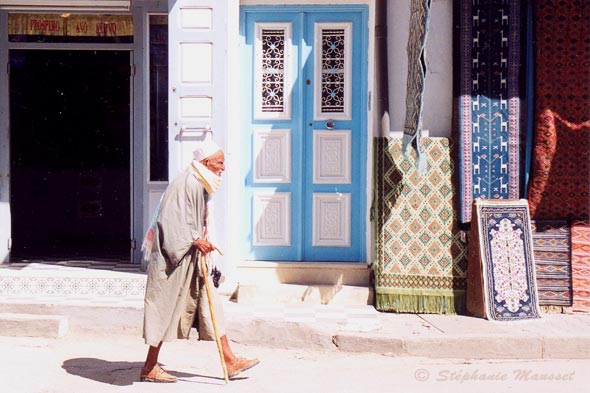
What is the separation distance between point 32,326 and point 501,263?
421 cm

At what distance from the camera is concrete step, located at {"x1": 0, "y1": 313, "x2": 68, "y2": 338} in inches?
294

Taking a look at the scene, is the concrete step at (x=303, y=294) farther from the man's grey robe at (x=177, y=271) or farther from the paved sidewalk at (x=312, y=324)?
the man's grey robe at (x=177, y=271)

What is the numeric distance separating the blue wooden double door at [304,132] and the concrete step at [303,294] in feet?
1.72

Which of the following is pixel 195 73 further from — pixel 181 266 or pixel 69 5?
pixel 181 266

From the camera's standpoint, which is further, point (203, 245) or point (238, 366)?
point (238, 366)

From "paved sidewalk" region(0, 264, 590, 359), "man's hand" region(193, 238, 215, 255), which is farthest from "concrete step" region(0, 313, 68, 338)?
"man's hand" region(193, 238, 215, 255)

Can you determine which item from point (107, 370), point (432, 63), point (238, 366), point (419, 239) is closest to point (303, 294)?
point (419, 239)

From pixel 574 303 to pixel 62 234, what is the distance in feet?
25.8

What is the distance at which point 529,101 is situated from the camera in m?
8.03

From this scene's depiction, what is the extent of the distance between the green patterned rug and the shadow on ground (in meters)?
2.41

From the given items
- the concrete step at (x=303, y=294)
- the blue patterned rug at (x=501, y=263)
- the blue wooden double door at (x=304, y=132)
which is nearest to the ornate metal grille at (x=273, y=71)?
the blue wooden double door at (x=304, y=132)

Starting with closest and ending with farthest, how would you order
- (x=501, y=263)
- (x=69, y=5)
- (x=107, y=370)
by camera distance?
(x=107, y=370) < (x=501, y=263) < (x=69, y=5)

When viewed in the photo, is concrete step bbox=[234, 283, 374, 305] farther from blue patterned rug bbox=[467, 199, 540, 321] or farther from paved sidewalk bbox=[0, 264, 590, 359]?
blue patterned rug bbox=[467, 199, 540, 321]

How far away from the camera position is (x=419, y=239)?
8.04 meters
